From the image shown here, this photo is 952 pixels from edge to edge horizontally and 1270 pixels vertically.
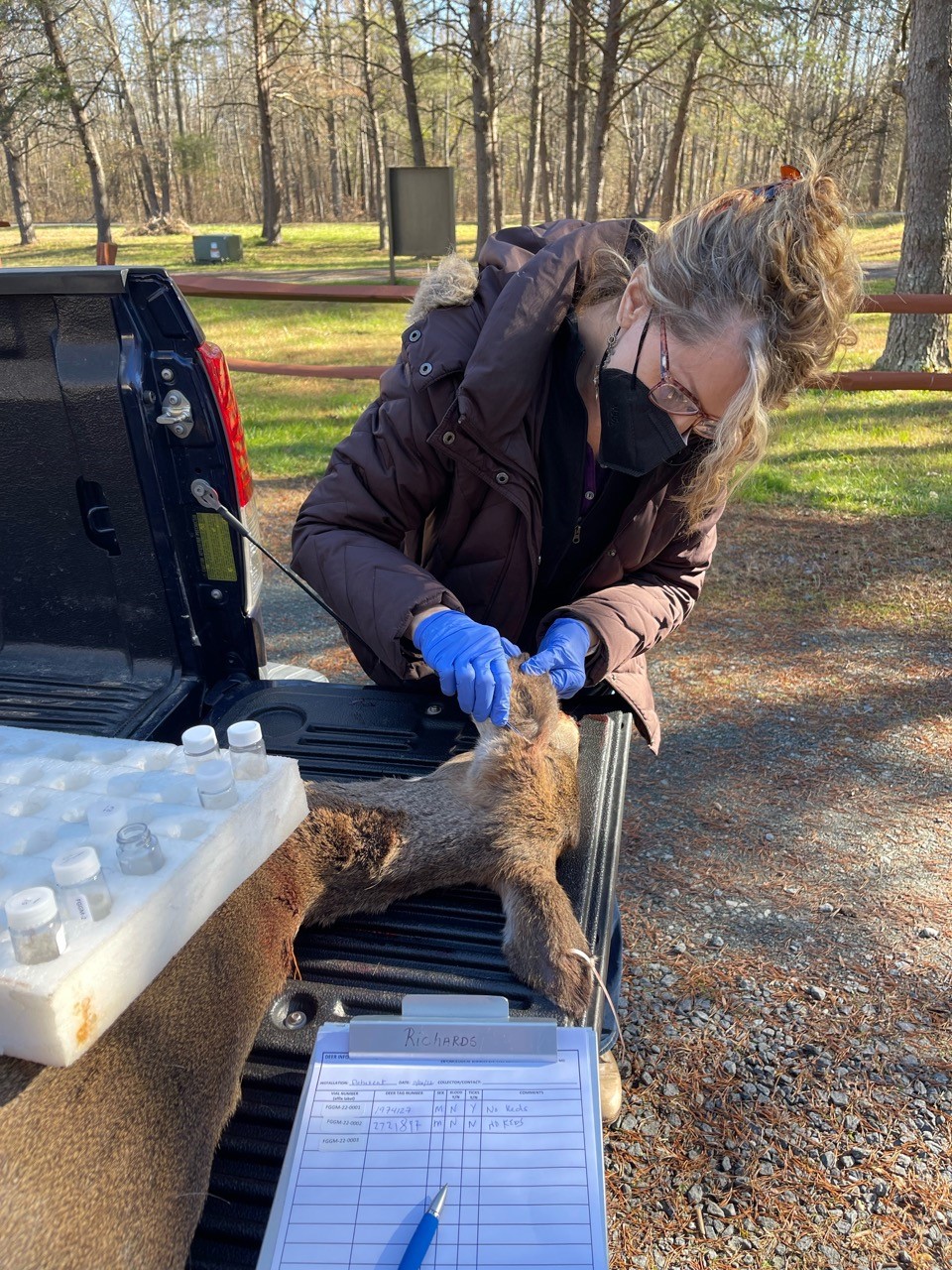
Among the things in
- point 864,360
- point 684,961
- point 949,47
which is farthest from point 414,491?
point 864,360

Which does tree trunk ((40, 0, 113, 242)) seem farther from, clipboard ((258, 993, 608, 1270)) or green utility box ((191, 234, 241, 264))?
clipboard ((258, 993, 608, 1270))

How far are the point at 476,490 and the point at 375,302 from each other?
6.63m

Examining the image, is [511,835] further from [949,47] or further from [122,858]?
[949,47]

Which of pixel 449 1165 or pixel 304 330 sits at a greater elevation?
pixel 304 330

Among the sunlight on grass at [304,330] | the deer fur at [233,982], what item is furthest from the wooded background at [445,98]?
the sunlight on grass at [304,330]

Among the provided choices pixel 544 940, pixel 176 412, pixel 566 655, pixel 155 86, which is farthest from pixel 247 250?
pixel 544 940

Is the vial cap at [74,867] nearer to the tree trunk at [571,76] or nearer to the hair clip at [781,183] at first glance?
the hair clip at [781,183]

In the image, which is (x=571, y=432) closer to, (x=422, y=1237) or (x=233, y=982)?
(x=233, y=982)

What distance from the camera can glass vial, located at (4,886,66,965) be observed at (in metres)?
1.14

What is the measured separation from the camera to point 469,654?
247 centimetres

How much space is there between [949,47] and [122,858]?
404 inches

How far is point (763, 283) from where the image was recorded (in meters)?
2.25

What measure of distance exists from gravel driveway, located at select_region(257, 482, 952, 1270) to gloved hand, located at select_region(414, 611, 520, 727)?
3.22 ft

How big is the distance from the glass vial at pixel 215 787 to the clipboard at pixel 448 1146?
427 mm
